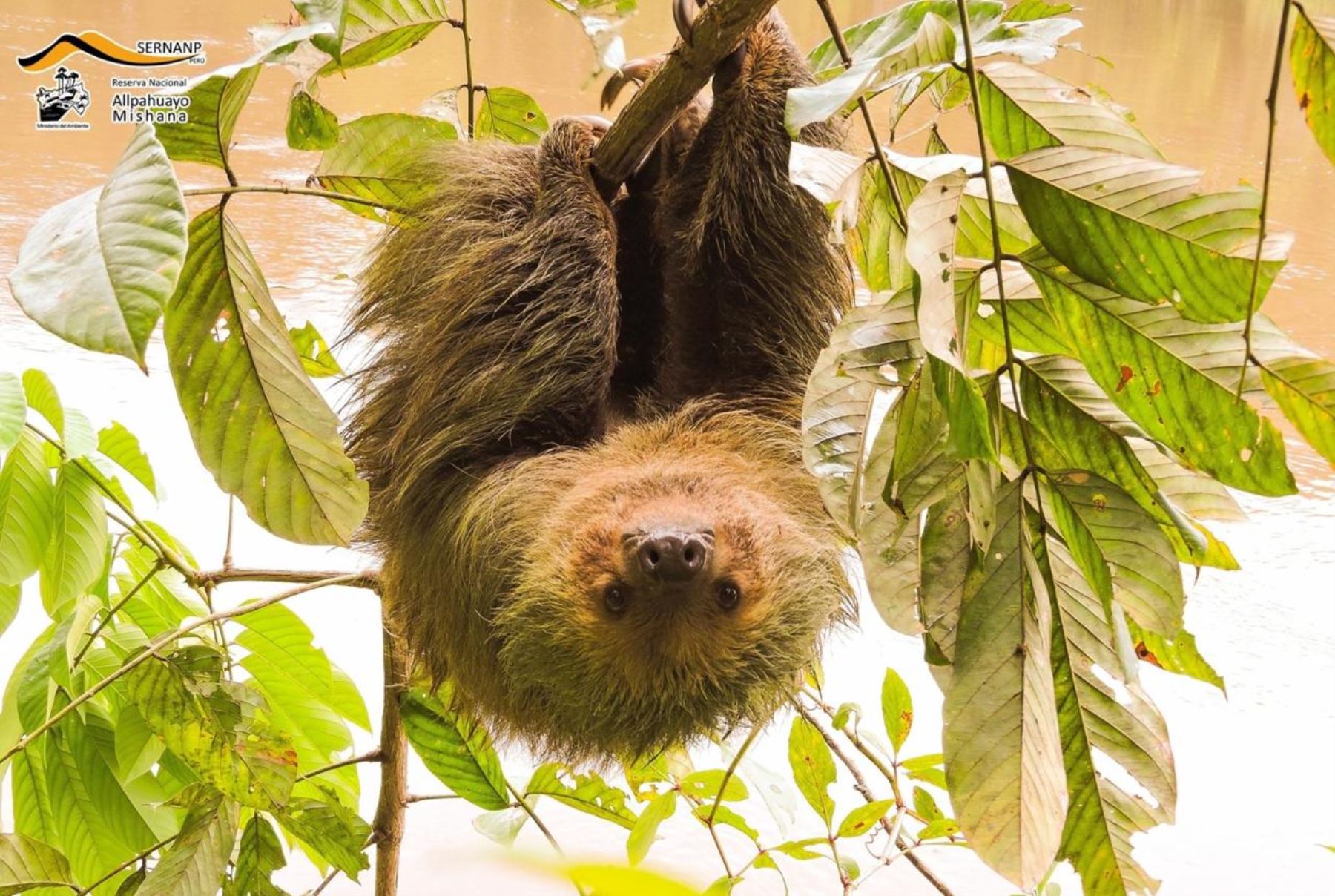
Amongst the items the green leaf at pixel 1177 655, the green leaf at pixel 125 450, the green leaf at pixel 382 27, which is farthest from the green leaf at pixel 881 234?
the green leaf at pixel 125 450

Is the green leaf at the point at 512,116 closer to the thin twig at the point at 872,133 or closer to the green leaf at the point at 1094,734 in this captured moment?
the thin twig at the point at 872,133

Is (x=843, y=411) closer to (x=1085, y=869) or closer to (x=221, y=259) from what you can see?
(x=1085, y=869)

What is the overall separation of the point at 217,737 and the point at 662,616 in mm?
508

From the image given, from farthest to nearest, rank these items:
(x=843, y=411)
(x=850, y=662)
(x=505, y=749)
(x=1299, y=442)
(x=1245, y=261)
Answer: (x=1299, y=442), (x=850, y=662), (x=505, y=749), (x=843, y=411), (x=1245, y=261)

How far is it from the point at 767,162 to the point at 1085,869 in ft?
3.00

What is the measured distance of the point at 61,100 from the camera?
3059mm

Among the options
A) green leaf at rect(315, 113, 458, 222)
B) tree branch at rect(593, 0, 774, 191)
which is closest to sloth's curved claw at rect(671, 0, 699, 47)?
tree branch at rect(593, 0, 774, 191)

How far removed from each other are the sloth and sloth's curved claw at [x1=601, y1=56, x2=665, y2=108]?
3.3 inches

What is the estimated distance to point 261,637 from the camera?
1.58 m

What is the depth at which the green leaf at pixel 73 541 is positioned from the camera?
4.38 feet

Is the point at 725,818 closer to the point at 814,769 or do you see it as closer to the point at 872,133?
the point at 814,769

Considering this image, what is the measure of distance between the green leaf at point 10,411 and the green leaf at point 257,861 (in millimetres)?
514

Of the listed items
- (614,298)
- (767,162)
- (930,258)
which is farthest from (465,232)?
(930,258)

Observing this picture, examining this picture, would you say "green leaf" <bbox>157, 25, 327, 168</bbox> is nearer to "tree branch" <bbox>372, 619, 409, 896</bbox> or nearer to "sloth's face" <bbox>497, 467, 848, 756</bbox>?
"sloth's face" <bbox>497, 467, 848, 756</bbox>
